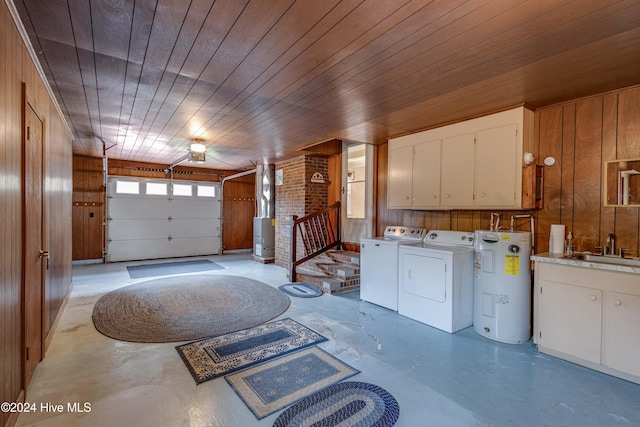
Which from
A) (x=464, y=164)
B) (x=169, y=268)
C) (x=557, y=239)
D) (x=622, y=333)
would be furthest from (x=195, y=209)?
(x=622, y=333)

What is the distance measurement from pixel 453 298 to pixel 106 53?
3.89 m

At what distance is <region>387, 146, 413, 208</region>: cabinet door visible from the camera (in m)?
4.27

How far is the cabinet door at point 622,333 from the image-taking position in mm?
2320

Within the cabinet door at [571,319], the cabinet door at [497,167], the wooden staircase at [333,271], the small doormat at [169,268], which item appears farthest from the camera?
the small doormat at [169,268]

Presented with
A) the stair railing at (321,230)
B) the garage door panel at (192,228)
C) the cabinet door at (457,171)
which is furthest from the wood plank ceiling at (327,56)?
the garage door panel at (192,228)

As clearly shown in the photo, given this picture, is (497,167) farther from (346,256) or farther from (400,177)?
(346,256)

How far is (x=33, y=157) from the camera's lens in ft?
7.66

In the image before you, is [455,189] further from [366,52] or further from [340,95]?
[366,52]

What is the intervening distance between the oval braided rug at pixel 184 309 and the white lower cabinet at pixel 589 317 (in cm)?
288

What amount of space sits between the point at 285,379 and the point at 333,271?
9.45ft

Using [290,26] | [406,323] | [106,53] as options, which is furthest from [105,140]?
Result: [406,323]

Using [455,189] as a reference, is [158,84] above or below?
above

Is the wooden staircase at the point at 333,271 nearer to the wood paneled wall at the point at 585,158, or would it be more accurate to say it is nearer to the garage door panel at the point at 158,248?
the wood paneled wall at the point at 585,158

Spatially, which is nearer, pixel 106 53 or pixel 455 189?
pixel 106 53
